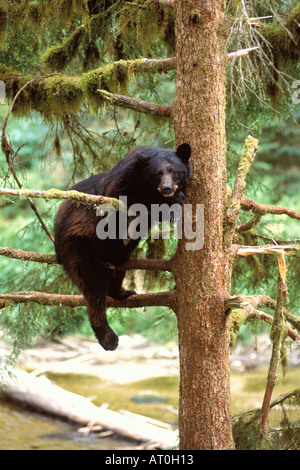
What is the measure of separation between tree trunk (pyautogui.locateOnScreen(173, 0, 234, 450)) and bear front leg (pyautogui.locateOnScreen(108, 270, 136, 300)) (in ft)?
2.45

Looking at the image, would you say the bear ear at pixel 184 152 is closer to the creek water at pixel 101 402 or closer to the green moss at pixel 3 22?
the green moss at pixel 3 22

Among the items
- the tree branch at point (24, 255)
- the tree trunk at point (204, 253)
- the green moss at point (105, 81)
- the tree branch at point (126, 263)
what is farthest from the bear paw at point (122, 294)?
the green moss at point (105, 81)

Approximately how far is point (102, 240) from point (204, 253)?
0.75 metres

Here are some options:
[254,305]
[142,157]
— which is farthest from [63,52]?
[254,305]

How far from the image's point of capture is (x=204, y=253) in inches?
124

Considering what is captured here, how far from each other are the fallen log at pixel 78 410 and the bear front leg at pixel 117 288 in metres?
2.67

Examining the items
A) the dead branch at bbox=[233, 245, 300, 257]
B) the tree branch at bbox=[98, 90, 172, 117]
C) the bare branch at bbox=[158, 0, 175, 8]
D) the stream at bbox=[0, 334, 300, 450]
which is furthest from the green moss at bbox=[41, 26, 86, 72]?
the stream at bbox=[0, 334, 300, 450]

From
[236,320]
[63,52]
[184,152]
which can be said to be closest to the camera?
[184,152]

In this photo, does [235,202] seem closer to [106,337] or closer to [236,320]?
[236,320]

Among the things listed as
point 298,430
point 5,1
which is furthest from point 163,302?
point 5,1

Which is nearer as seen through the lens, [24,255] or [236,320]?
[236,320]

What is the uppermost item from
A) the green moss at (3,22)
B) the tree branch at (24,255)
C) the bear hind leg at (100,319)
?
the green moss at (3,22)

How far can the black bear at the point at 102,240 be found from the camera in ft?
10.8

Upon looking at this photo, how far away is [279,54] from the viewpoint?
4.57 metres
